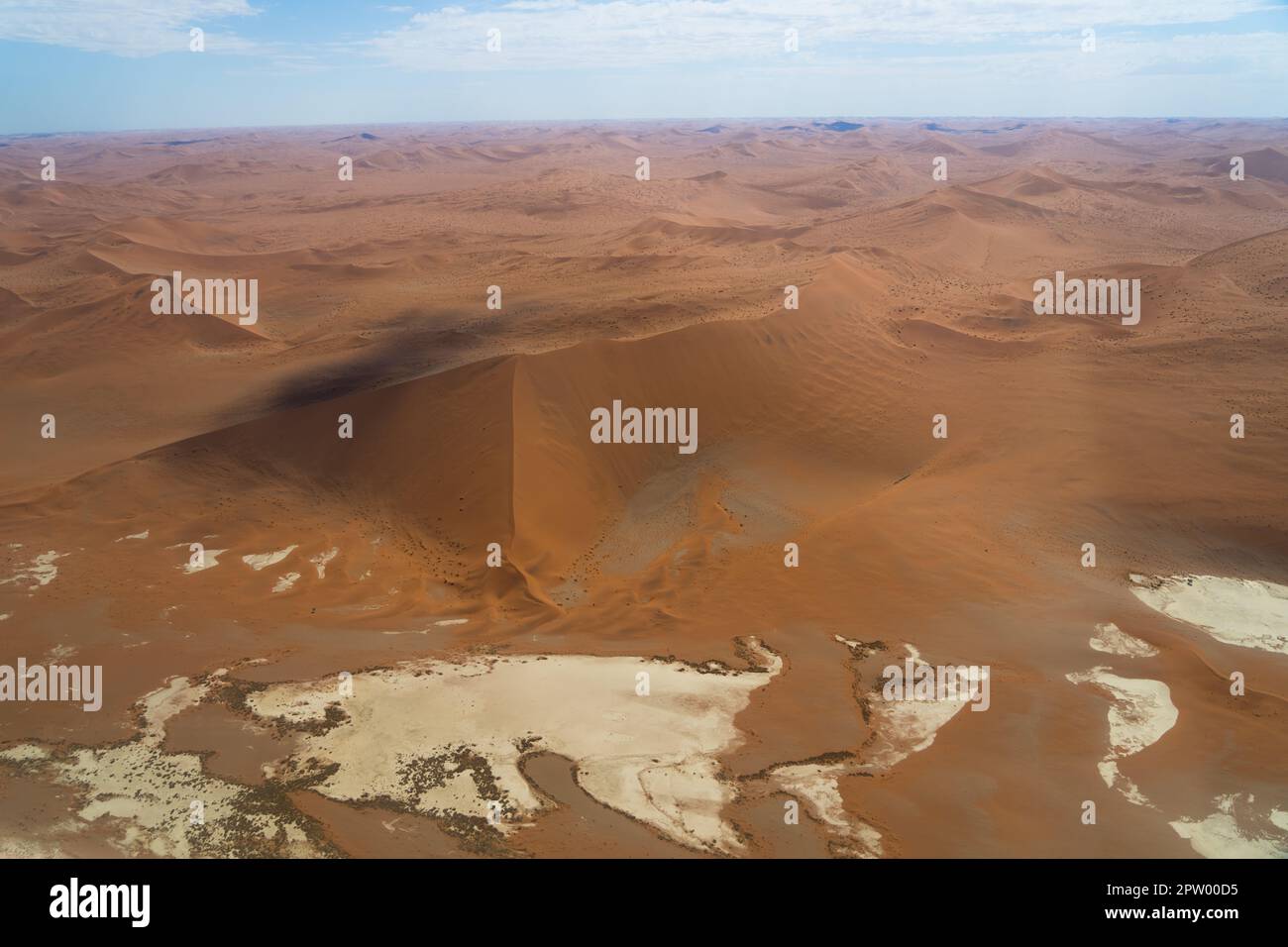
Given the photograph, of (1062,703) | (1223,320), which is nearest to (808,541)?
(1062,703)

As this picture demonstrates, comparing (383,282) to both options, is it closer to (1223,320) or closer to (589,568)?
(589,568)

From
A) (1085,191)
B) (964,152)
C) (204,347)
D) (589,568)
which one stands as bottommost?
(589,568)

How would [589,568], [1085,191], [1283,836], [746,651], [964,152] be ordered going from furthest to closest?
1. [964,152]
2. [1085,191]
3. [589,568]
4. [746,651]
5. [1283,836]

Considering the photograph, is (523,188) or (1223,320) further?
(523,188)
